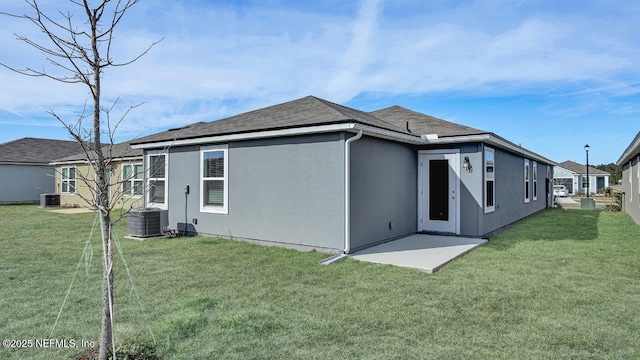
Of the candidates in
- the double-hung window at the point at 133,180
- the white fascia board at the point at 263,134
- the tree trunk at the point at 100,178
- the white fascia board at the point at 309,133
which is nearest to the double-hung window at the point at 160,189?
the double-hung window at the point at 133,180

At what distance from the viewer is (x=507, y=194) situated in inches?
437

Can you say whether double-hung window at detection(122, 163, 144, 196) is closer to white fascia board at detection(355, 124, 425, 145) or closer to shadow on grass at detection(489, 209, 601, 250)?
white fascia board at detection(355, 124, 425, 145)

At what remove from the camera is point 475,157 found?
873 cm

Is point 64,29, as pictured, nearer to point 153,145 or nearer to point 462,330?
point 462,330

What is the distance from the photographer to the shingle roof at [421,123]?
883 centimetres

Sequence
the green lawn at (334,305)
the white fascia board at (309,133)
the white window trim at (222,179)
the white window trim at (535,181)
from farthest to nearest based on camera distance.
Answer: the white window trim at (535,181)
the white window trim at (222,179)
the white fascia board at (309,133)
the green lawn at (334,305)

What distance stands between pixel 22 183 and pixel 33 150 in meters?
3.37

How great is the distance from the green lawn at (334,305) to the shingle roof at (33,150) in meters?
19.5

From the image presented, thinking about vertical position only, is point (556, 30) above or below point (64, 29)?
above

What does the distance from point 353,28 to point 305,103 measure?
268cm

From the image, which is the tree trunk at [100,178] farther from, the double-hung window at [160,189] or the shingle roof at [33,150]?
the shingle roof at [33,150]

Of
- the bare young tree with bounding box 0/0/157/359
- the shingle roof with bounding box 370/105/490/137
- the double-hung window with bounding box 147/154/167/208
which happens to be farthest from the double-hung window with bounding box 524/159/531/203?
the bare young tree with bounding box 0/0/157/359

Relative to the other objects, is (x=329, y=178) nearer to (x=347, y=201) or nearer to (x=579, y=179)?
(x=347, y=201)

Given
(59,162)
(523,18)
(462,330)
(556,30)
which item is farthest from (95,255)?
(59,162)
